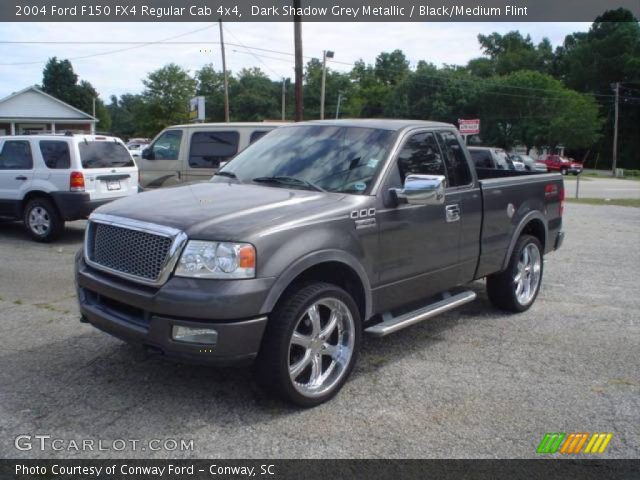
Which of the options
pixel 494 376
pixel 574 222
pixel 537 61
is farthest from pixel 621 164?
pixel 494 376

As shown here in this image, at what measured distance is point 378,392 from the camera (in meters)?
4.18

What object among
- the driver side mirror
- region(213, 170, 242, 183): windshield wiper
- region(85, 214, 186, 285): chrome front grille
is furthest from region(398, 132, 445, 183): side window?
the driver side mirror

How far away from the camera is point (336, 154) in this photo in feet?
15.4

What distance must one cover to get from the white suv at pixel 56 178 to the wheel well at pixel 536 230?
6912 mm

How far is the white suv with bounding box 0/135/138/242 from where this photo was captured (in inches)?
387

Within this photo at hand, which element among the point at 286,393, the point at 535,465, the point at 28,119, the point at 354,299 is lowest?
the point at 535,465

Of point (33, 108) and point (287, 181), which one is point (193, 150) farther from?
point (33, 108)

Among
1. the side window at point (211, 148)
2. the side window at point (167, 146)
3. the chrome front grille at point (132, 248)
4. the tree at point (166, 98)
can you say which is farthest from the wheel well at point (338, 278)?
the tree at point (166, 98)

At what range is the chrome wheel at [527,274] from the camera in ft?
20.3

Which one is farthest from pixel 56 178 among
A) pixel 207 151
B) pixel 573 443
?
pixel 573 443

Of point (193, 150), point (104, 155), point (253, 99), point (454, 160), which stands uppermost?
point (253, 99)

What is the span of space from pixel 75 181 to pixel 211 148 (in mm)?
2782

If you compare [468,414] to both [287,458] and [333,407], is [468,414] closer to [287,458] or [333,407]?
[333,407]

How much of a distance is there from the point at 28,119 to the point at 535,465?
53.1 m
